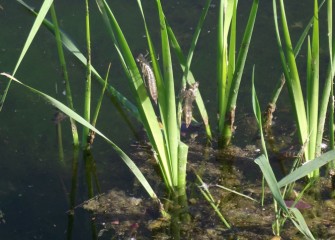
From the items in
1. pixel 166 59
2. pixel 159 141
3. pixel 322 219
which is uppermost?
pixel 166 59

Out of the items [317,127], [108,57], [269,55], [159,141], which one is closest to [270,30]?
[269,55]

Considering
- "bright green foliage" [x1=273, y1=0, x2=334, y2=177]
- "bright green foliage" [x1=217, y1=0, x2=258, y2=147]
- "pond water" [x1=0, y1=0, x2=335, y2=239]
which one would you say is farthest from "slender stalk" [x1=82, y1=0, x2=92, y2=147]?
"bright green foliage" [x1=273, y1=0, x2=334, y2=177]

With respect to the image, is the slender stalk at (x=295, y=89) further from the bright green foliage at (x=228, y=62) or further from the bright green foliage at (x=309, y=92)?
the bright green foliage at (x=228, y=62)

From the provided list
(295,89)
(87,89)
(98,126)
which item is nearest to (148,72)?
(87,89)

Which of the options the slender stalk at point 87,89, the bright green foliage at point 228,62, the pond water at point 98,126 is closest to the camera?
the slender stalk at point 87,89

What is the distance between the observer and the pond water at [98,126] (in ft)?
7.15

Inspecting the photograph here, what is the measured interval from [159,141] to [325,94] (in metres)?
0.52

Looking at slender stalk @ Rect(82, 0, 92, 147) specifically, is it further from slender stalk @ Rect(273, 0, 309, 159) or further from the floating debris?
slender stalk @ Rect(273, 0, 309, 159)

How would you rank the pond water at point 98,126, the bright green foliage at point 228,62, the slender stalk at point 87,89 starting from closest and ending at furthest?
the slender stalk at point 87,89
the bright green foliage at point 228,62
the pond water at point 98,126

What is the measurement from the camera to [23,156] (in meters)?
2.43

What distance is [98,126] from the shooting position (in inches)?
99.5

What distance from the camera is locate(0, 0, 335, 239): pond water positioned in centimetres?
218

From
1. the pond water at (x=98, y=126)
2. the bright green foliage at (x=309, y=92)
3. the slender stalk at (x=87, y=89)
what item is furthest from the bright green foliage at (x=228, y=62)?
the slender stalk at (x=87, y=89)

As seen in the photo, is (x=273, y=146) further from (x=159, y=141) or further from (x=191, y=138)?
(x=159, y=141)
